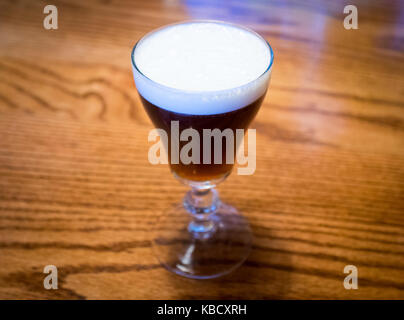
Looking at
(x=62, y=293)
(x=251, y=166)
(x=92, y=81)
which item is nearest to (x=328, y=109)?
(x=251, y=166)

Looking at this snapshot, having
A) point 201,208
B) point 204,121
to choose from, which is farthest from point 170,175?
point 204,121

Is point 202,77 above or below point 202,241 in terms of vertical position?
above

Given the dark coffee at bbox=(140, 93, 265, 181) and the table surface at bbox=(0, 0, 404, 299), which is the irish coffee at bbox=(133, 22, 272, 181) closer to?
the dark coffee at bbox=(140, 93, 265, 181)

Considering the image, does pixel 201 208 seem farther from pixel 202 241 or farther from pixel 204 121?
pixel 204 121

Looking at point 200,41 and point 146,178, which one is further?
point 146,178

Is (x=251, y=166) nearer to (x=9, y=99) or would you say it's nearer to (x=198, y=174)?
(x=198, y=174)

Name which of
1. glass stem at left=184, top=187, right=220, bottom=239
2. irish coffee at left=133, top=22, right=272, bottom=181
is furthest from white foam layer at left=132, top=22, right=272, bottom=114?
glass stem at left=184, top=187, right=220, bottom=239
